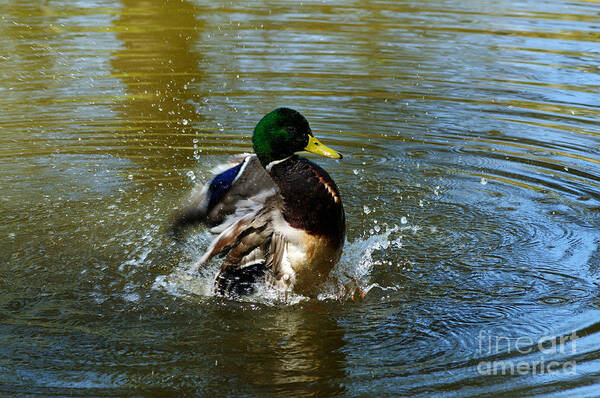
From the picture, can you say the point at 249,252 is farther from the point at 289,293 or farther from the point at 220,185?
the point at 220,185

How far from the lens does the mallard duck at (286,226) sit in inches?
174

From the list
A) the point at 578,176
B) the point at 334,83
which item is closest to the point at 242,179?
the point at 578,176

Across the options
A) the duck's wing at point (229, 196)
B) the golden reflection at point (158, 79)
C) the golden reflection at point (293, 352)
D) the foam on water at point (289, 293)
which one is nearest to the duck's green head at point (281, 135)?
the duck's wing at point (229, 196)

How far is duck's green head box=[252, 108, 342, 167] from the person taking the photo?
449 cm

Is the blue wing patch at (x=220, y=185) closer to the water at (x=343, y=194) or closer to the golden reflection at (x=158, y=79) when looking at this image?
the water at (x=343, y=194)

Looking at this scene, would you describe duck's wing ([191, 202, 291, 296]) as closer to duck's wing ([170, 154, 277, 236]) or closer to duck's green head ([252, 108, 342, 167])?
duck's wing ([170, 154, 277, 236])

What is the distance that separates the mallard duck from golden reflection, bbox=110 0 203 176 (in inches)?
92.2

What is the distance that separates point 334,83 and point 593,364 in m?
5.63

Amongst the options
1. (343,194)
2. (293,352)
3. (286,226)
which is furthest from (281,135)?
(343,194)

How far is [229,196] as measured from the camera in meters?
4.83

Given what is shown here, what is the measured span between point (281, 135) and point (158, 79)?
5.04 meters

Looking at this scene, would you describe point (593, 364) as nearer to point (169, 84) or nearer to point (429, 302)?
point (429, 302)

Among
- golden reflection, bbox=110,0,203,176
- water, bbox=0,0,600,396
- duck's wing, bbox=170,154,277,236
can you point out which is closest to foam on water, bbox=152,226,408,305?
water, bbox=0,0,600,396

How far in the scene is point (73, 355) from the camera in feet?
12.8
